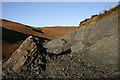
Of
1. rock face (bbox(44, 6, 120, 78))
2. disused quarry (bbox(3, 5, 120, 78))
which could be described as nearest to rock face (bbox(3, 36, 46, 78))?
disused quarry (bbox(3, 5, 120, 78))

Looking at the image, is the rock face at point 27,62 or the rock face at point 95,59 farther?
the rock face at point 27,62

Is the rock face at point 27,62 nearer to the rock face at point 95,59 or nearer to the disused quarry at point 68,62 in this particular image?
the disused quarry at point 68,62

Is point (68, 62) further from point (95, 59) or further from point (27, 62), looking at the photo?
point (27, 62)

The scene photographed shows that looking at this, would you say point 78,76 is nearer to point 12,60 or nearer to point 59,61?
point 59,61

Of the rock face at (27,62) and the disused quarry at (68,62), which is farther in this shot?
the rock face at (27,62)

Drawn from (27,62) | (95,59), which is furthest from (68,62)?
(27,62)

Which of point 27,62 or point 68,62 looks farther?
point 68,62

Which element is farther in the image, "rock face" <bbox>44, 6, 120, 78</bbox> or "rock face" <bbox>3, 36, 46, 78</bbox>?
"rock face" <bbox>3, 36, 46, 78</bbox>

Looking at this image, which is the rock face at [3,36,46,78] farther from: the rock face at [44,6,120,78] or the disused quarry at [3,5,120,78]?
the rock face at [44,6,120,78]

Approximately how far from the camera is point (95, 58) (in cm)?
649

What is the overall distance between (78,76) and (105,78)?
1.12 meters

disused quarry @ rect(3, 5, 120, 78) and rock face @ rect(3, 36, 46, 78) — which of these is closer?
disused quarry @ rect(3, 5, 120, 78)

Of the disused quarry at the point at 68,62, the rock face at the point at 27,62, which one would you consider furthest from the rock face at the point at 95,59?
the rock face at the point at 27,62

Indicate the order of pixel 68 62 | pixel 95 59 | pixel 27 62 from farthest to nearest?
pixel 95 59 < pixel 68 62 < pixel 27 62
